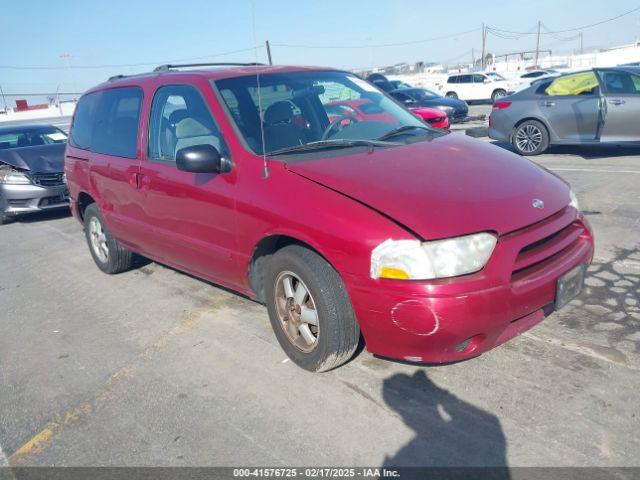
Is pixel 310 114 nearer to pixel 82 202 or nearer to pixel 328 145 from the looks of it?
pixel 328 145

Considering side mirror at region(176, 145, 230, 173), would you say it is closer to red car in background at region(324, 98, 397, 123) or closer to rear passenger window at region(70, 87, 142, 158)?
red car in background at region(324, 98, 397, 123)

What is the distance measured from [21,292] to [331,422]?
12.4 ft

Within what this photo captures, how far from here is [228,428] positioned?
8.61 ft

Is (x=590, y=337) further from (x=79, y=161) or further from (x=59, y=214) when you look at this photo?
(x=59, y=214)

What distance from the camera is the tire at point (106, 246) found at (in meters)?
4.91

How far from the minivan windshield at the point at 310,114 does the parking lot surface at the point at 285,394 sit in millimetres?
1365

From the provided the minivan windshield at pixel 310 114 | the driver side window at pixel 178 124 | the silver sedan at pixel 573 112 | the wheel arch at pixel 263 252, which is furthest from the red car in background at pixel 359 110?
the silver sedan at pixel 573 112

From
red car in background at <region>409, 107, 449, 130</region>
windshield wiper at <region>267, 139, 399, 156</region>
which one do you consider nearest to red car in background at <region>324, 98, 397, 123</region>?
windshield wiper at <region>267, 139, 399, 156</region>

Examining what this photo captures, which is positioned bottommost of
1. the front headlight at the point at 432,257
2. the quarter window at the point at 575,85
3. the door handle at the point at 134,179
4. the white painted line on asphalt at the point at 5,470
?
A: the white painted line on asphalt at the point at 5,470

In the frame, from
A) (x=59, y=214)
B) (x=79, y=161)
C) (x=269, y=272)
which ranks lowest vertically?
(x=59, y=214)

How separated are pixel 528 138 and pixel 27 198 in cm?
853

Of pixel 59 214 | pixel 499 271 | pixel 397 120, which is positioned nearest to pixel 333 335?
pixel 499 271

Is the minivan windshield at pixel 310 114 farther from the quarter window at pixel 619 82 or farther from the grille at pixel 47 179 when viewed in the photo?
the quarter window at pixel 619 82

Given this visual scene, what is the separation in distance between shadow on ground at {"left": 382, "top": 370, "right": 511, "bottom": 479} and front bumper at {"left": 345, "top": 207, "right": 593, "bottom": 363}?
0.88 feet
